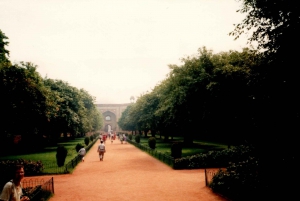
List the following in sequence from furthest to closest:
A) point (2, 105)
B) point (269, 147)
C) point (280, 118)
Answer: point (2, 105) → point (280, 118) → point (269, 147)

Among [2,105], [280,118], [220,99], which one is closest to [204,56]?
[220,99]

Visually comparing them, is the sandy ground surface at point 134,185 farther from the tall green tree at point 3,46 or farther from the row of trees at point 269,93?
the tall green tree at point 3,46

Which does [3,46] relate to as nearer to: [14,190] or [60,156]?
[60,156]

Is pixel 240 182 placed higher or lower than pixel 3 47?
lower

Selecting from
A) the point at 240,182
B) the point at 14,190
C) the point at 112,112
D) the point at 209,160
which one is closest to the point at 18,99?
the point at 209,160

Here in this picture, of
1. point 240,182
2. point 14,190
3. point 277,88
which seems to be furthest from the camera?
point 277,88

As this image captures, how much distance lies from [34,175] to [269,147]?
13836 mm

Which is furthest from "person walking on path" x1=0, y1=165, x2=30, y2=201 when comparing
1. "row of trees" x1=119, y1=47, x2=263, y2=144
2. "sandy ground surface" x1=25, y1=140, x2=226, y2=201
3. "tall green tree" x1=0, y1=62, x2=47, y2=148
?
"tall green tree" x1=0, y1=62, x2=47, y2=148

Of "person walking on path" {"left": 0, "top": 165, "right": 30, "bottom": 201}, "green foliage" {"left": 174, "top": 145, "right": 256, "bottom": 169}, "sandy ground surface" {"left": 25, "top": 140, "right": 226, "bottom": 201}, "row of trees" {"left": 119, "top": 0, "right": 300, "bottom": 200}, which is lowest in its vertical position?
"sandy ground surface" {"left": 25, "top": 140, "right": 226, "bottom": 201}

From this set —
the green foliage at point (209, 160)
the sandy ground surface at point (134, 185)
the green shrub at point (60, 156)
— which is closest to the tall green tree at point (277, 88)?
the sandy ground surface at point (134, 185)

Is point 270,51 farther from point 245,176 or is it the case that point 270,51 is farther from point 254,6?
point 245,176

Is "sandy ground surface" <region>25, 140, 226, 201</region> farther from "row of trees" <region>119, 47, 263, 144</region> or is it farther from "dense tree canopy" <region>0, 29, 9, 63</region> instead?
"dense tree canopy" <region>0, 29, 9, 63</region>

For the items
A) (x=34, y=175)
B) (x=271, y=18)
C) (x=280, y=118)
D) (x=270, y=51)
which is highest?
(x=271, y=18)

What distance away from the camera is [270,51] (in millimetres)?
12133
